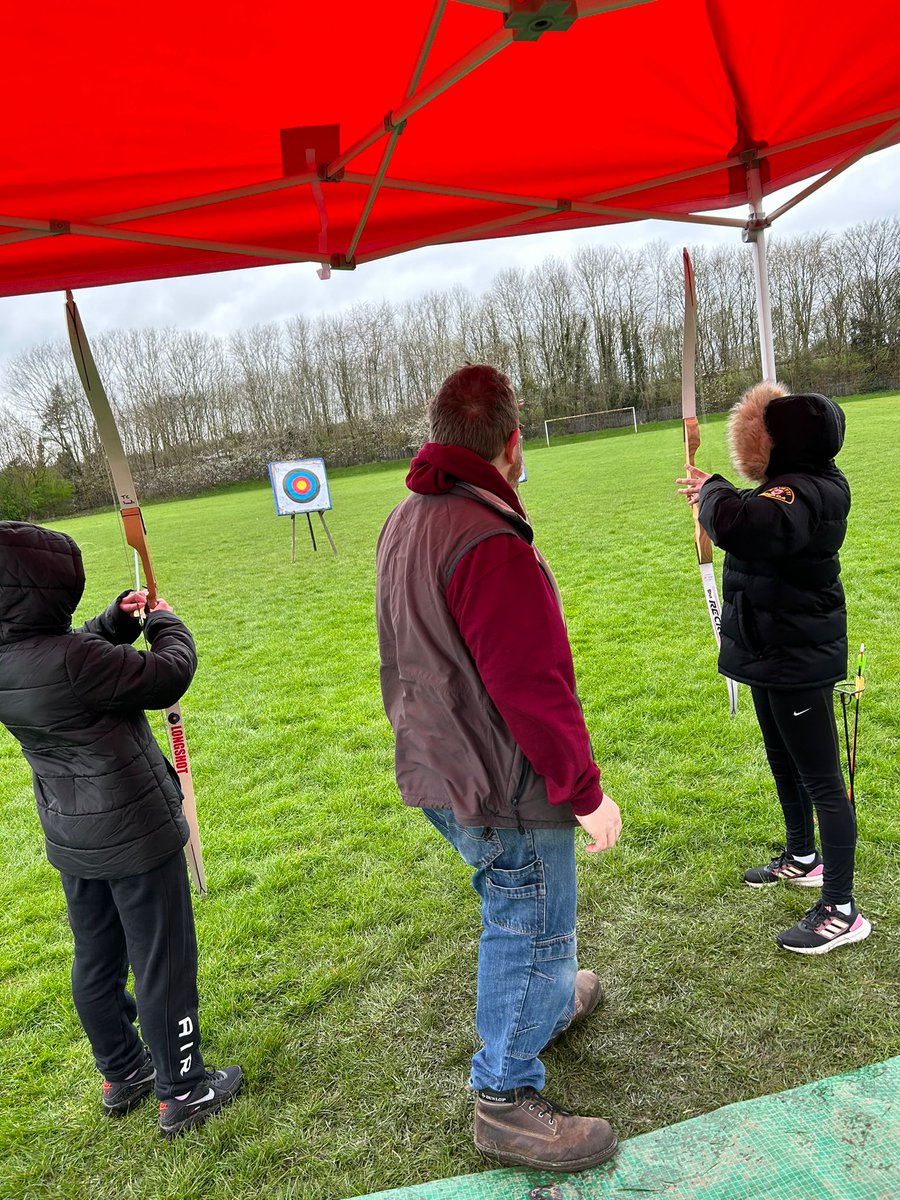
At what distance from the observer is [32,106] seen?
1.64m

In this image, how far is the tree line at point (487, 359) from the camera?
865 centimetres

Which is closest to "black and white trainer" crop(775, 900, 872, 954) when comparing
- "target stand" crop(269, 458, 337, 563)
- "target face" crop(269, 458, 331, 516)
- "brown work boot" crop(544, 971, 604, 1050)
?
"brown work boot" crop(544, 971, 604, 1050)

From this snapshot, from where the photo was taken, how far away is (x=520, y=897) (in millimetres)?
1529

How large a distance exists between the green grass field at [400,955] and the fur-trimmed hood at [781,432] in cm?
115

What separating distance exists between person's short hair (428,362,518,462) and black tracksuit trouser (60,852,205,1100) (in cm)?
118

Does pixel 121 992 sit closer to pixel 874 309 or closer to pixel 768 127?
pixel 768 127

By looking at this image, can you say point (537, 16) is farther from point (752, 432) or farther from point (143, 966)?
point (143, 966)

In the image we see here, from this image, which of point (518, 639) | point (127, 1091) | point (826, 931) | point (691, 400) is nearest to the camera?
point (518, 639)

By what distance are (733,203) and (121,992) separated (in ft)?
10.5

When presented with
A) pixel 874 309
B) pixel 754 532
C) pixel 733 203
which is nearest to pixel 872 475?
pixel 874 309

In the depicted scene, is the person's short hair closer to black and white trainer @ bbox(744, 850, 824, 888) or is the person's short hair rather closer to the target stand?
black and white trainer @ bbox(744, 850, 824, 888)

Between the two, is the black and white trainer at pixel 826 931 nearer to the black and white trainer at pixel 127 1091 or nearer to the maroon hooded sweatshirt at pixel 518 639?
the maroon hooded sweatshirt at pixel 518 639

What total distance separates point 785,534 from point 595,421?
17357mm

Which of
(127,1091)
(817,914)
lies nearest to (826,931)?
(817,914)
